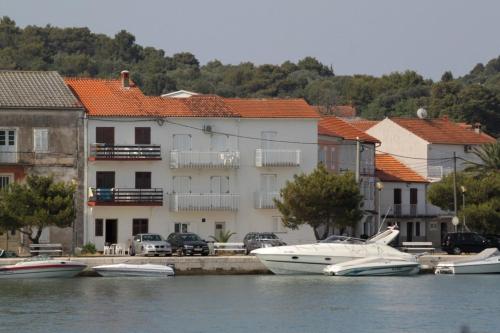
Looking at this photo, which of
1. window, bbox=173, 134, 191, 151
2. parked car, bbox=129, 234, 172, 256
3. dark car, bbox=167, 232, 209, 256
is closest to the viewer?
parked car, bbox=129, 234, 172, 256

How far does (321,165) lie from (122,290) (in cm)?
2335

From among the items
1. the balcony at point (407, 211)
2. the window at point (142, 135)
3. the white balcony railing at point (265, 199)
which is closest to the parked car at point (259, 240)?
the white balcony railing at point (265, 199)

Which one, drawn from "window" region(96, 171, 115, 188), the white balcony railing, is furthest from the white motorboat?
"window" region(96, 171, 115, 188)

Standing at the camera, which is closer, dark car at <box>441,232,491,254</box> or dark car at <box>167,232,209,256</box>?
dark car at <box>167,232,209,256</box>

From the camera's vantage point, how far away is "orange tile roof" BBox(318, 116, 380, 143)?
103m

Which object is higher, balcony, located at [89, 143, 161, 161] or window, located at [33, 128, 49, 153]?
window, located at [33, 128, 49, 153]

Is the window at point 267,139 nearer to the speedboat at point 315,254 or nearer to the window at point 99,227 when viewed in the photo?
the window at point 99,227

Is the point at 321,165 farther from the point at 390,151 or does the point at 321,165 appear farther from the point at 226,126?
the point at 390,151

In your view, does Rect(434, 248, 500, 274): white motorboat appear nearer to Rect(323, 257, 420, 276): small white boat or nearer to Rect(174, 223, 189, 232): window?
Rect(323, 257, 420, 276): small white boat

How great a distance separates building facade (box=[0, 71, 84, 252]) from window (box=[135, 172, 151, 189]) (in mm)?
3523

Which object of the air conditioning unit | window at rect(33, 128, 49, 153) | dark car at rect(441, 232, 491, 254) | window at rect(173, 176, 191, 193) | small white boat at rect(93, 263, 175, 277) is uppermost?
the air conditioning unit

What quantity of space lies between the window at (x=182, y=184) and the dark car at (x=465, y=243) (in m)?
16.0

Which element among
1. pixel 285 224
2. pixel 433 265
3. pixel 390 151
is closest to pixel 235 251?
pixel 285 224

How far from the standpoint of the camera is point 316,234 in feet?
302
